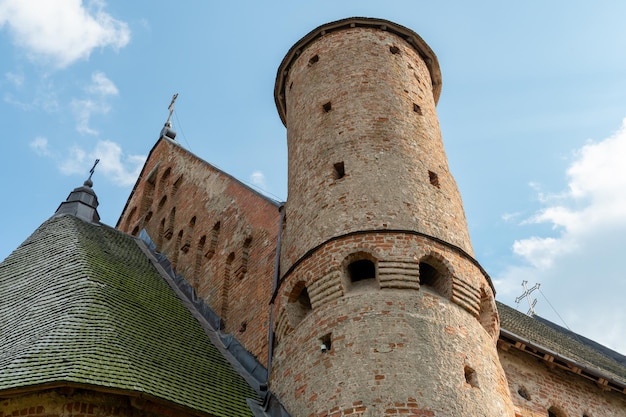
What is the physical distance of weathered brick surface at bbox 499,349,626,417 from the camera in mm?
13977

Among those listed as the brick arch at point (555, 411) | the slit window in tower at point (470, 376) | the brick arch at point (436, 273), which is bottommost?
the slit window in tower at point (470, 376)

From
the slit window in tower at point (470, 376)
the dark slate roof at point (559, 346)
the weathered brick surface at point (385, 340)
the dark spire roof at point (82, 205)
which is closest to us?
the weathered brick surface at point (385, 340)

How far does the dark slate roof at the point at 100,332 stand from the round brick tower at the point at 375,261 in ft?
4.86

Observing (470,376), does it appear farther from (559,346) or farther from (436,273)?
(559,346)

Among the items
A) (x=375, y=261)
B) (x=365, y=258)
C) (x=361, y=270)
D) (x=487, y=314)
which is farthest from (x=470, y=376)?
(x=361, y=270)

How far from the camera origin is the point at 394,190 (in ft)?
42.0

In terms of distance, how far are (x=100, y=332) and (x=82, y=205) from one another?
11896mm

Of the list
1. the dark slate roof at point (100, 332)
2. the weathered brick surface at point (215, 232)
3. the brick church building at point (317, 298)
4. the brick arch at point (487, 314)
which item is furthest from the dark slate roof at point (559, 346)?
the dark slate roof at point (100, 332)

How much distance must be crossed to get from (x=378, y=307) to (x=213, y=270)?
6.99 meters

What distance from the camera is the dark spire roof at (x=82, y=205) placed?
2172cm

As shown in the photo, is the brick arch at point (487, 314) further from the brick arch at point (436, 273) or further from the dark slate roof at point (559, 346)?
the dark slate roof at point (559, 346)

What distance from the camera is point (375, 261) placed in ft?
38.1

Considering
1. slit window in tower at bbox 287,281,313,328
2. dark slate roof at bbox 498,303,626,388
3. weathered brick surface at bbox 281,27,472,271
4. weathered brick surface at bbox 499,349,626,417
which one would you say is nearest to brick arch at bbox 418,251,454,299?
weathered brick surface at bbox 281,27,472,271

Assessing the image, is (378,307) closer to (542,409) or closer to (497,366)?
(497,366)
